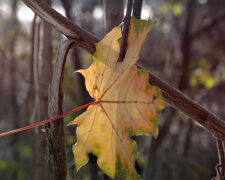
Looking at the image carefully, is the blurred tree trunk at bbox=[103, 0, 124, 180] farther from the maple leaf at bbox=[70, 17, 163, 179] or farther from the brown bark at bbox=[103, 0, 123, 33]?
the maple leaf at bbox=[70, 17, 163, 179]

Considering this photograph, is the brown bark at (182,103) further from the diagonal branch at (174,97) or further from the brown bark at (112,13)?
the brown bark at (112,13)

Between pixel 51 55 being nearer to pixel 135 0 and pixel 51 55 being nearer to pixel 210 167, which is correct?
pixel 135 0

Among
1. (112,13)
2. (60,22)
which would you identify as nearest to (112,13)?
(112,13)

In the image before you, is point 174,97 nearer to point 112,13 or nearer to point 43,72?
point 112,13

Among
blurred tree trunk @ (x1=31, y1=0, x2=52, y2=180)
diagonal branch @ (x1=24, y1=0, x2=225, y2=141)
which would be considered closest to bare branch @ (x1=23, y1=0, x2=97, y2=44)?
diagonal branch @ (x1=24, y1=0, x2=225, y2=141)

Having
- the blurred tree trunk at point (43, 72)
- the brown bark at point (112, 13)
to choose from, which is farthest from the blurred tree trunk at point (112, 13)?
the blurred tree trunk at point (43, 72)

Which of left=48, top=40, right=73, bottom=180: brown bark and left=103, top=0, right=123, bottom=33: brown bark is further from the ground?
left=103, top=0, right=123, bottom=33: brown bark
